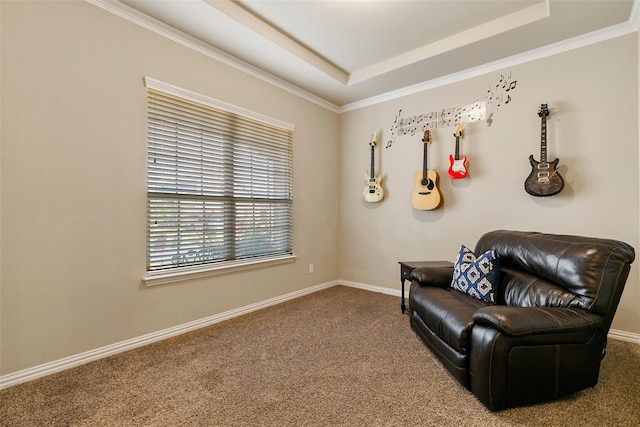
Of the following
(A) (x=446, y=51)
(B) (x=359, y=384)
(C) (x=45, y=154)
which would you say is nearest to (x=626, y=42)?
(A) (x=446, y=51)

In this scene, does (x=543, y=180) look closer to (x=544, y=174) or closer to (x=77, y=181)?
(x=544, y=174)

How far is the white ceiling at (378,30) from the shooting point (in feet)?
7.70

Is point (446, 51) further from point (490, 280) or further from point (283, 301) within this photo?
point (283, 301)

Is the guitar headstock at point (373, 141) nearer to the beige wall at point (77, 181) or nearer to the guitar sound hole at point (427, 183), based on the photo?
the guitar sound hole at point (427, 183)

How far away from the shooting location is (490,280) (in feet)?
7.26

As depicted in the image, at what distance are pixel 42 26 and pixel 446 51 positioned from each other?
3.21 metres

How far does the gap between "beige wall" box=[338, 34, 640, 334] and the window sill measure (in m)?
1.51

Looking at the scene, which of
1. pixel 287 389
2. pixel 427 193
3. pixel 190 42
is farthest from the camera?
pixel 427 193

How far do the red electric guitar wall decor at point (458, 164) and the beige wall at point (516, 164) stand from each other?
0.33 ft

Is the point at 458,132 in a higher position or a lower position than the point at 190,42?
lower

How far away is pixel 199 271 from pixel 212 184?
830 mm

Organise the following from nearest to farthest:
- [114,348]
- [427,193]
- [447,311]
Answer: [447,311], [114,348], [427,193]

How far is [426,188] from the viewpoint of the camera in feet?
11.3

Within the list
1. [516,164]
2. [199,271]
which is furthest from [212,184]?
[516,164]
